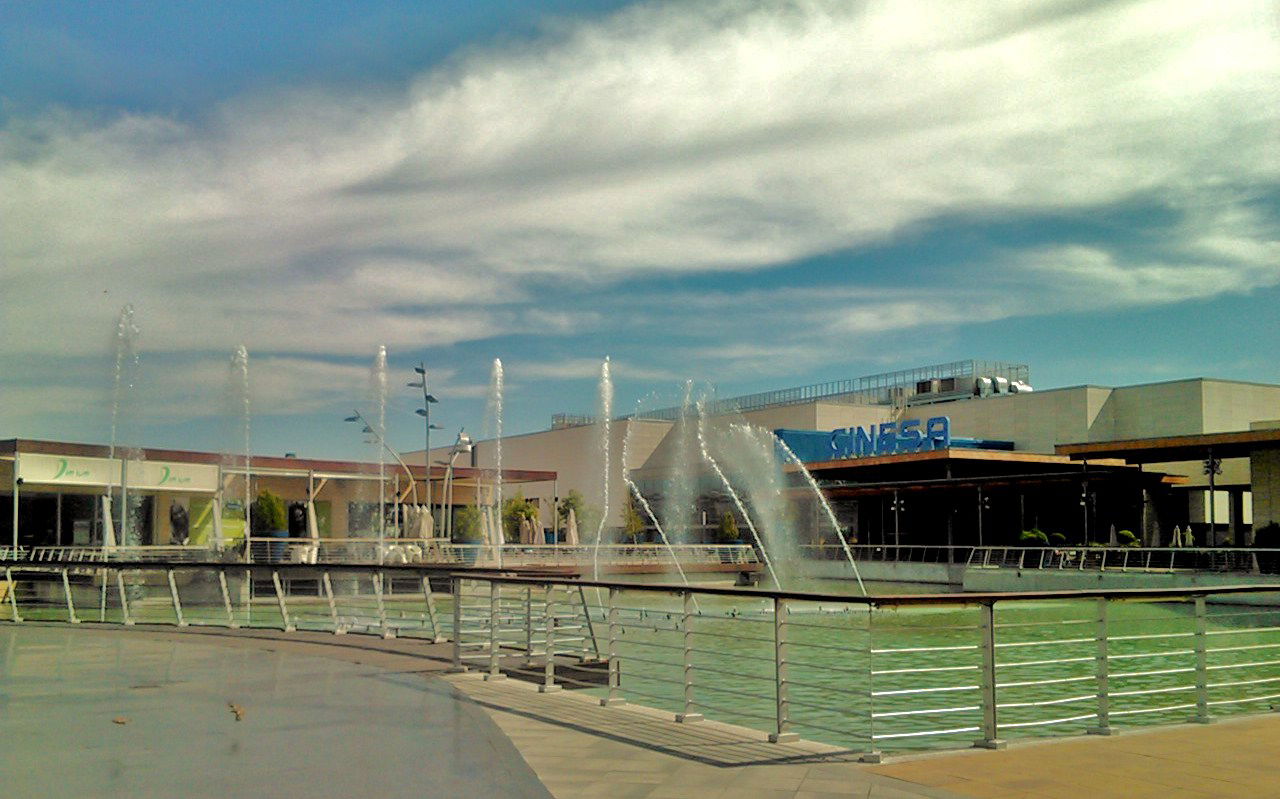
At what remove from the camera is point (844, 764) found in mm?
7859

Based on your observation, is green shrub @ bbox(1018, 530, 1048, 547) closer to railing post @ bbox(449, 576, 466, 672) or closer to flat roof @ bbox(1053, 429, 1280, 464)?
flat roof @ bbox(1053, 429, 1280, 464)

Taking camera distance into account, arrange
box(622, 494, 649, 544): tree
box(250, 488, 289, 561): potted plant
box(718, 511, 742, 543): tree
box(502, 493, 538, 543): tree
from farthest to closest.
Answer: box(622, 494, 649, 544): tree
box(502, 493, 538, 543): tree
box(718, 511, 742, 543): tree
box(250, 488, 289, 561): potted plant

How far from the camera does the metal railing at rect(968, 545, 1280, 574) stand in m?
39.2

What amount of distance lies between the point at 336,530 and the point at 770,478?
85.5 ft

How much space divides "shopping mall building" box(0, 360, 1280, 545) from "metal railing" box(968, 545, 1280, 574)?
310 centimetres

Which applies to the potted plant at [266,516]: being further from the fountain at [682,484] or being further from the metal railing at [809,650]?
the fountain at [682,484]

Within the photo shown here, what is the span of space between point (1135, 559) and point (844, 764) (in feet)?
141

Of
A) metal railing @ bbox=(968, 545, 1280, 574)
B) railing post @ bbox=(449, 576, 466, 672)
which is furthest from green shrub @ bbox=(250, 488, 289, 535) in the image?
railing post @ bbox=(449, 576, 466, 672)

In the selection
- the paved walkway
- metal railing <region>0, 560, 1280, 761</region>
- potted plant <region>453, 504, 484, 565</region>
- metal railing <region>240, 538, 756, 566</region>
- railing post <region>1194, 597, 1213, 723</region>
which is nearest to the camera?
the paved walkway

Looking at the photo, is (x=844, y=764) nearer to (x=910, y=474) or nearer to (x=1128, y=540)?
(x=1128, y=540)

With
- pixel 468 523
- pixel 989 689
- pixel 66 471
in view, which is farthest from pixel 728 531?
pixel 989 689

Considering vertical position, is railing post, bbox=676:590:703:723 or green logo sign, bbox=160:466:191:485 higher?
green logo sign, bbox=160:466:191:485

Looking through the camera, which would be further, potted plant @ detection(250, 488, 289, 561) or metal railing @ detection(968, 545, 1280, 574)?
potted plant @ detection(250, 488, 289, 561)

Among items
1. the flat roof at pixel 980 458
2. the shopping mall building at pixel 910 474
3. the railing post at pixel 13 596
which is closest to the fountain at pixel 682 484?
the shopping mall building at pixel 910 474
